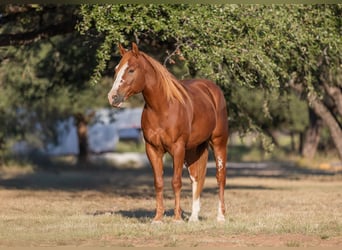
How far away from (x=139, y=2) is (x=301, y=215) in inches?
205

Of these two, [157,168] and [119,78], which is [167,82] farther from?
[157,168]

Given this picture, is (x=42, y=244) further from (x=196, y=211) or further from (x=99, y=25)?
(x=99, y=25)

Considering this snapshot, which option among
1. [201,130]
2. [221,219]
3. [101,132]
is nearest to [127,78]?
[201,130]

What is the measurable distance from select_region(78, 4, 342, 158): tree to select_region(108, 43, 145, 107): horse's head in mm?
4083

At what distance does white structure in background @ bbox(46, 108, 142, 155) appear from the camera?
173 feet

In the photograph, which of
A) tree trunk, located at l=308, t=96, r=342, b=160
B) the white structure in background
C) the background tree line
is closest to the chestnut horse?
the background tree line

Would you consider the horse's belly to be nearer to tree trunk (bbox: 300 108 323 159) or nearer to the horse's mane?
the horse's mane

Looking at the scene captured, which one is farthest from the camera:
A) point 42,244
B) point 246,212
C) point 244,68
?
point 244,68

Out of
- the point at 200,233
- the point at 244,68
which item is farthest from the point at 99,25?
the point at 200,233

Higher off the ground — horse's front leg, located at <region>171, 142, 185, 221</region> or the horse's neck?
the horse's neck

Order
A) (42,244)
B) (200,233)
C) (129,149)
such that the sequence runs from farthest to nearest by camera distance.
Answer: (129,149)
(200,233)
(42,244)

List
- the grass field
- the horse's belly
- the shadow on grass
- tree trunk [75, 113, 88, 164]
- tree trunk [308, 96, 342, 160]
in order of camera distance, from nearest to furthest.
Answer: the grass field, the horse's belly, the shadow on grass, tree trunk [308, 96, 342, 160], tree trunk [75, 113, 88, 164]

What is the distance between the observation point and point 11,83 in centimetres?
3512

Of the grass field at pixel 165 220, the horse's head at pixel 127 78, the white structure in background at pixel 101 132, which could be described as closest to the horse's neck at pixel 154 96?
the horse's head at pixel 127 78
